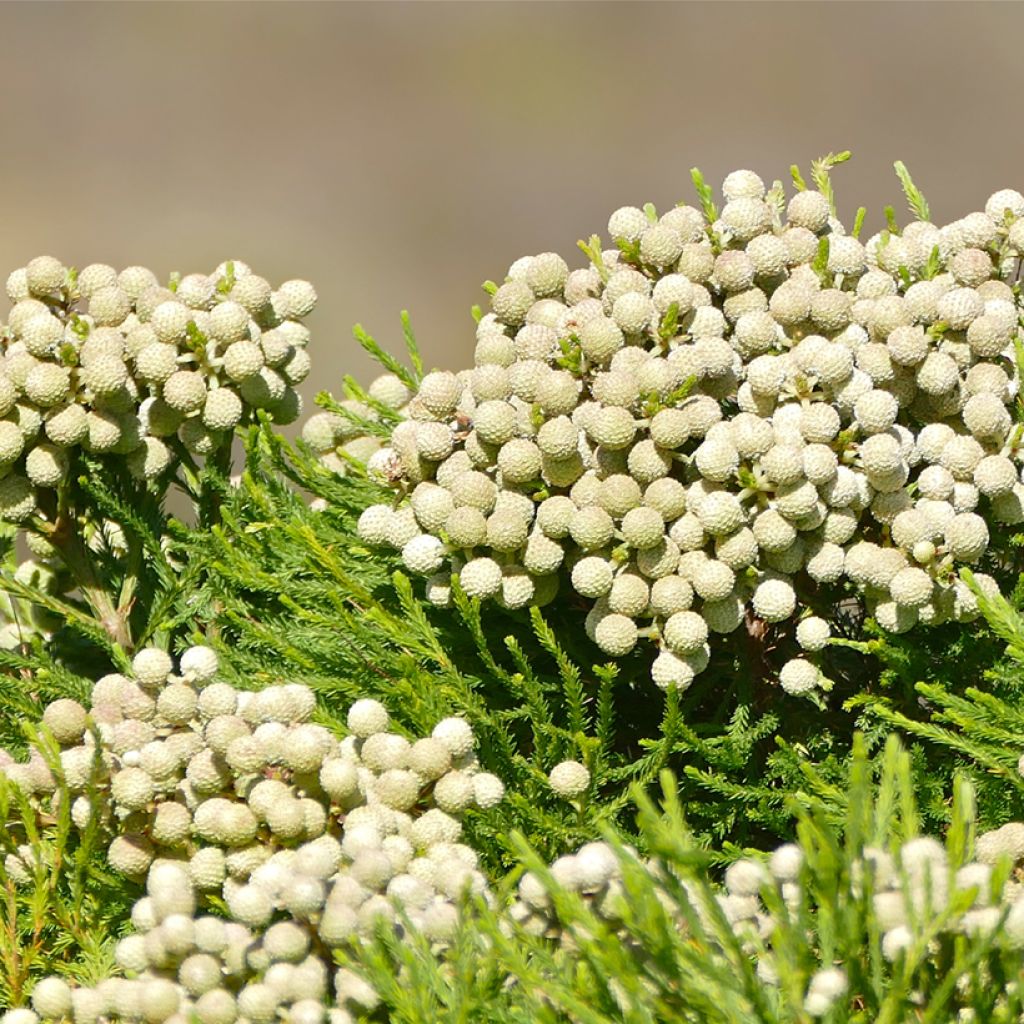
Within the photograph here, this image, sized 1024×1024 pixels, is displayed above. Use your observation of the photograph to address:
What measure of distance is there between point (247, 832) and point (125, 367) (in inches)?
23.0

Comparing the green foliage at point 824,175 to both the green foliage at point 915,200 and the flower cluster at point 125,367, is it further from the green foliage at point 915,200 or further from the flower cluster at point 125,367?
the flower cluster at point 125,367

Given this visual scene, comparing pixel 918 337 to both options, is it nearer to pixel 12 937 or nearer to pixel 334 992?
pixel 334 992

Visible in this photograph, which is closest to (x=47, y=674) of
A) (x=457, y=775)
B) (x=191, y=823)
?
(x=191, y=823)

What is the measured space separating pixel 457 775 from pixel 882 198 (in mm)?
5616

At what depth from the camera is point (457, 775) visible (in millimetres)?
1162

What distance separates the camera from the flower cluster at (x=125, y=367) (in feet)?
4.70

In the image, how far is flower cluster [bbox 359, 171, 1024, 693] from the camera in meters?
1.20

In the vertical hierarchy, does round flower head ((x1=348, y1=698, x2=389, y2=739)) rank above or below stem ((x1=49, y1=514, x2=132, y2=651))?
below

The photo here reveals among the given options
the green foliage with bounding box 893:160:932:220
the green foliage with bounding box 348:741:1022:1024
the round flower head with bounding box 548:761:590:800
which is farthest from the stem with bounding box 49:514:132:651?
the green foliage with bounding box 893:160:932:220

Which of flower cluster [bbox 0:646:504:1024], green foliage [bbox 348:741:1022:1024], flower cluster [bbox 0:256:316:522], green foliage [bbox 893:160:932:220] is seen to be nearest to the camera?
green foliage [bbox 348:741:1022:1024]

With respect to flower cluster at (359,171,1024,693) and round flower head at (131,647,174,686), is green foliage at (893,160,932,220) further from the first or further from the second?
round flower head at (131,647,174,686)

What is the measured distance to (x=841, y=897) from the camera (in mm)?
882

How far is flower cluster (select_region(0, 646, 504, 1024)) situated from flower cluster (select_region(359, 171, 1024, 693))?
0.20 meters

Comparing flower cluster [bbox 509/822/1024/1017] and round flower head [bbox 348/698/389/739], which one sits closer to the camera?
flower cluster [bbox 509/822/1024/1017]
